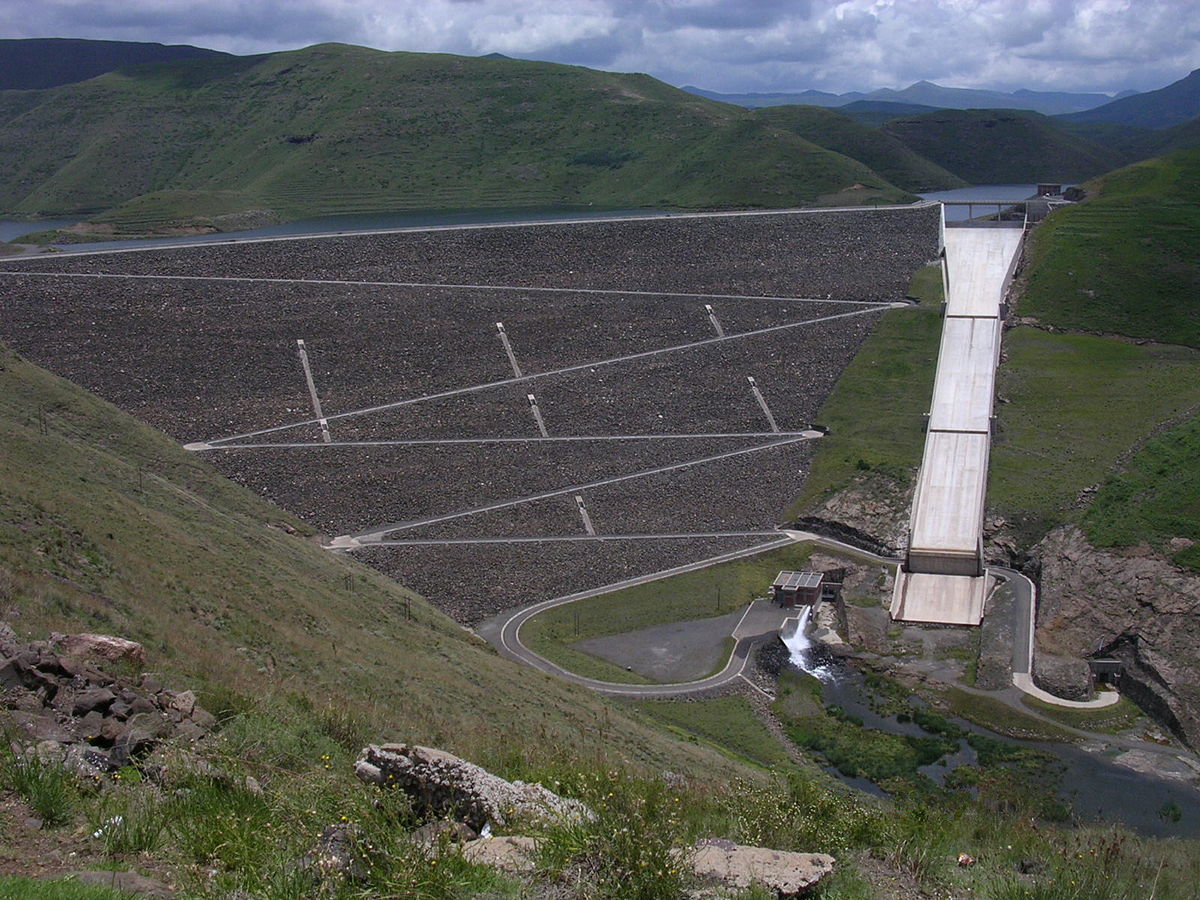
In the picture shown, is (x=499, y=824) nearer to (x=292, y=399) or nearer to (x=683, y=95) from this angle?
(x=292, y=399)

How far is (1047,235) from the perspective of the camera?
68.6 m

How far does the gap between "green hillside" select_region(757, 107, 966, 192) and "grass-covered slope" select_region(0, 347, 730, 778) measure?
329ft

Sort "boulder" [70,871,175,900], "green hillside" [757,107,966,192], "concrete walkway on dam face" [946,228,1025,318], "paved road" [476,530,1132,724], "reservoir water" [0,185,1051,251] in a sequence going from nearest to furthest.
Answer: "boulder" [70,871,175,900] → "paved road" [476,530,1132,724] → "concrete walkway on dam face" [946,228,1025,318] → "reservoir water" [0,185,1051,251] → "green hillside" [757,107,966,192]

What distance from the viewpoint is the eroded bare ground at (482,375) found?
41594 mm

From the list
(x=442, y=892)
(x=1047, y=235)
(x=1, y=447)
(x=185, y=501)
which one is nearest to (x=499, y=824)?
(x=442, y=892)

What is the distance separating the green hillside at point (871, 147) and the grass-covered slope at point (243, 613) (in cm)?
10013

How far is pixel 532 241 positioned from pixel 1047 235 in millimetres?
33598

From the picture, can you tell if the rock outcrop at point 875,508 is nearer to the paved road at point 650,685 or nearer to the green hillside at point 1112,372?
the paved road at point 650,685

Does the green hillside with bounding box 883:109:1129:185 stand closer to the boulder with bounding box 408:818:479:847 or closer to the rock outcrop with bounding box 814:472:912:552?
the rock outcrop with bounding box 814:472:912:552

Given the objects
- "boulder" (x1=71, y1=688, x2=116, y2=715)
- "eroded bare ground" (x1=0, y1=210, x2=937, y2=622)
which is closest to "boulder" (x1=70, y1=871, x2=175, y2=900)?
"boulder" (x1=71, y1=688, x2=116, y2=715)

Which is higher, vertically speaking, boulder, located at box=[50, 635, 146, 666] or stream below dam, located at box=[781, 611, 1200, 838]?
boulder, located at box=[50, 635, 146, 666]

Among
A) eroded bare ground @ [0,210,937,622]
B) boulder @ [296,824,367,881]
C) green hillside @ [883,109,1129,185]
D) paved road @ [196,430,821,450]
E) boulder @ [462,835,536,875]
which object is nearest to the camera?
boulder @ [296,824,367,881]

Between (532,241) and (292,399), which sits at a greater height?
(532,241)

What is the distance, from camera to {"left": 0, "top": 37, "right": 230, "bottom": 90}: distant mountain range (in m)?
174
